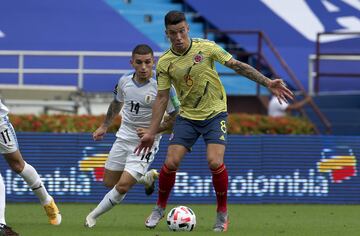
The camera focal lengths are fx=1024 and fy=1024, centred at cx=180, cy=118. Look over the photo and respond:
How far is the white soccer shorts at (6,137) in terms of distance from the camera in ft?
37.7

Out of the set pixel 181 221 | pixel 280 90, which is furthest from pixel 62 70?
pixel 280 90

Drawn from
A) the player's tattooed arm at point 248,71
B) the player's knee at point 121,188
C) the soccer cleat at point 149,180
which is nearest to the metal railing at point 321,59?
the soccer cleat at point 149,180

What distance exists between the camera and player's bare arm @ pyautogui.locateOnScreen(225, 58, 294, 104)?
10484 millimetres

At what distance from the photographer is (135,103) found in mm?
12406

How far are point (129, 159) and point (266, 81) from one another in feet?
7.88

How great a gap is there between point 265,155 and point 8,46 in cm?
905

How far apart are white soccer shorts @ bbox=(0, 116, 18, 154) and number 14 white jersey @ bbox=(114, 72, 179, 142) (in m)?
1.57

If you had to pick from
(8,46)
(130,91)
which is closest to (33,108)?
(8,46)

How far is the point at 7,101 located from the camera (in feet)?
71.4

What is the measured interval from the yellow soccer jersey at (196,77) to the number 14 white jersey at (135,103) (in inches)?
20.8

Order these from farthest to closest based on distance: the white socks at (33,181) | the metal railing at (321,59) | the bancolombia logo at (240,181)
Answer: 1. the metal railing at (321,59)
2. the bancolombia logo at (240,181)
3. the white socks at (33,181)

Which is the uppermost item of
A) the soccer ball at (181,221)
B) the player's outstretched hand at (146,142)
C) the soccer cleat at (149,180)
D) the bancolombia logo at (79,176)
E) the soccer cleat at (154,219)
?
the player's outstretched hand at (146,142)

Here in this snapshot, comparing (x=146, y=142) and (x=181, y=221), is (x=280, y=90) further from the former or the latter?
(x=181, y=221)

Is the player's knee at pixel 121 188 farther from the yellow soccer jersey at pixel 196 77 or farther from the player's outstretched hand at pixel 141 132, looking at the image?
the yellow soccer jersey at pixel 196 77
